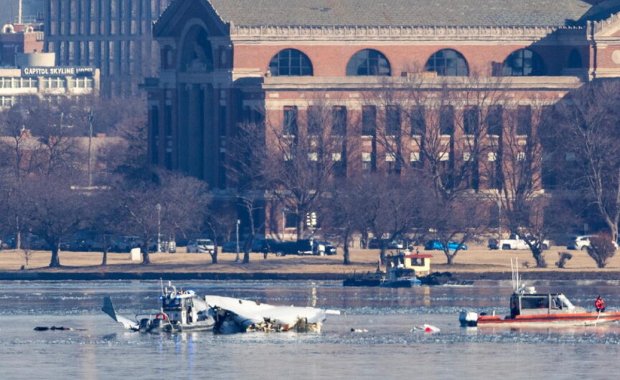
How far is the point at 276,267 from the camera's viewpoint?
186 metres

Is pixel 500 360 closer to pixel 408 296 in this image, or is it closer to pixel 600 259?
pixel 408 296

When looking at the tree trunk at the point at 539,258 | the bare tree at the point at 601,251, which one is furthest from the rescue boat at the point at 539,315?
the tree trunk at the point at 539,258

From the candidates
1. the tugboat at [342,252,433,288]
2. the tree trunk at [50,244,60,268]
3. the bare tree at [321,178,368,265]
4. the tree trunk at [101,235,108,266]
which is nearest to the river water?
the tugboat at [342,252,433,288]

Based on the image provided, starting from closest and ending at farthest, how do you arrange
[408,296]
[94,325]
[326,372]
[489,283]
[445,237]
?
1. [326,372]
2. [94,325]
3. [408,296]
4. [489,283]
5. [445,237]

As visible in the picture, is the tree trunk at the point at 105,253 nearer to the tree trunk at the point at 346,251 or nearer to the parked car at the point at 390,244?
the tree trunk at the point at 346,251

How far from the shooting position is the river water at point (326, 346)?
11794 cm

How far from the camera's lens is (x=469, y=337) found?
132250 millimetres

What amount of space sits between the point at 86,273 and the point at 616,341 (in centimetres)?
6133

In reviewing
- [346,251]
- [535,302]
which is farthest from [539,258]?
[535,302]

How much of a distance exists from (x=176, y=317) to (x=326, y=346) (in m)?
11.1

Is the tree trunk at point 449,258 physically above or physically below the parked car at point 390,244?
below

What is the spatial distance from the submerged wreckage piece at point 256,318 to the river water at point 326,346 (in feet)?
2.96

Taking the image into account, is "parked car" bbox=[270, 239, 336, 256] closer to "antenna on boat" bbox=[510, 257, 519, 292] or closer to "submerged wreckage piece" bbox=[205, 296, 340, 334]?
"antenna on boat" bbox=[510, 257, 519, 292]

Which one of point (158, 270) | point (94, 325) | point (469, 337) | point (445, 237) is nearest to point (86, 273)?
point (158, 270)
